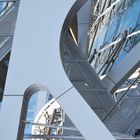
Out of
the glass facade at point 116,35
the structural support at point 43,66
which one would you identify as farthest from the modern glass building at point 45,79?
the glass facade at point 116,35

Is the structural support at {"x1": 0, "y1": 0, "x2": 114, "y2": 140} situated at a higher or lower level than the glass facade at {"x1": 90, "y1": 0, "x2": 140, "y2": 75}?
lower

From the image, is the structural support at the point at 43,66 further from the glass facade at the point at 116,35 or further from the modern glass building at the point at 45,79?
the glass facade at the point at 116,35

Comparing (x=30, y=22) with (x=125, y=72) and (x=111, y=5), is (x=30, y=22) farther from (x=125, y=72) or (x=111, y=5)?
(x=111, y=5)

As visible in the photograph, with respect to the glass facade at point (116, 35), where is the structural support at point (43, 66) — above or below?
below

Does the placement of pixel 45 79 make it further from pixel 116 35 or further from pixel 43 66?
pixel 116 35

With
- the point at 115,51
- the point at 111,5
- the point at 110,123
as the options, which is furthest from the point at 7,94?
the point at 111,5

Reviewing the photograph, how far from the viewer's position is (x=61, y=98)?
380 inches

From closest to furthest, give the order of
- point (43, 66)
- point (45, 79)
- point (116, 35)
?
point (45, 79), point (43, 66), point (116, 35)

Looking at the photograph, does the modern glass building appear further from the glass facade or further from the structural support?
the glass facade

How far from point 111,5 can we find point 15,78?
18.5 metres

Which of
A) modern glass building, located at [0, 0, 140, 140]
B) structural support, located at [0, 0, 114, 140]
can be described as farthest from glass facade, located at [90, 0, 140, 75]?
structural support, located at [0, 0, 114, 140]

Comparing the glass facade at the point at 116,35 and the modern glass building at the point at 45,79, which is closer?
the modern glass building at the point at 45,79

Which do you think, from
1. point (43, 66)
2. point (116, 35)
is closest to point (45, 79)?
point (43, 66)

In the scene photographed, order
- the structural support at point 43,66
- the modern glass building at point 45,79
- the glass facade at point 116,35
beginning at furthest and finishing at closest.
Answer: the glass facade at point 116,35 → the modern glass building at point 45,79 → the structural support at point 43,66
